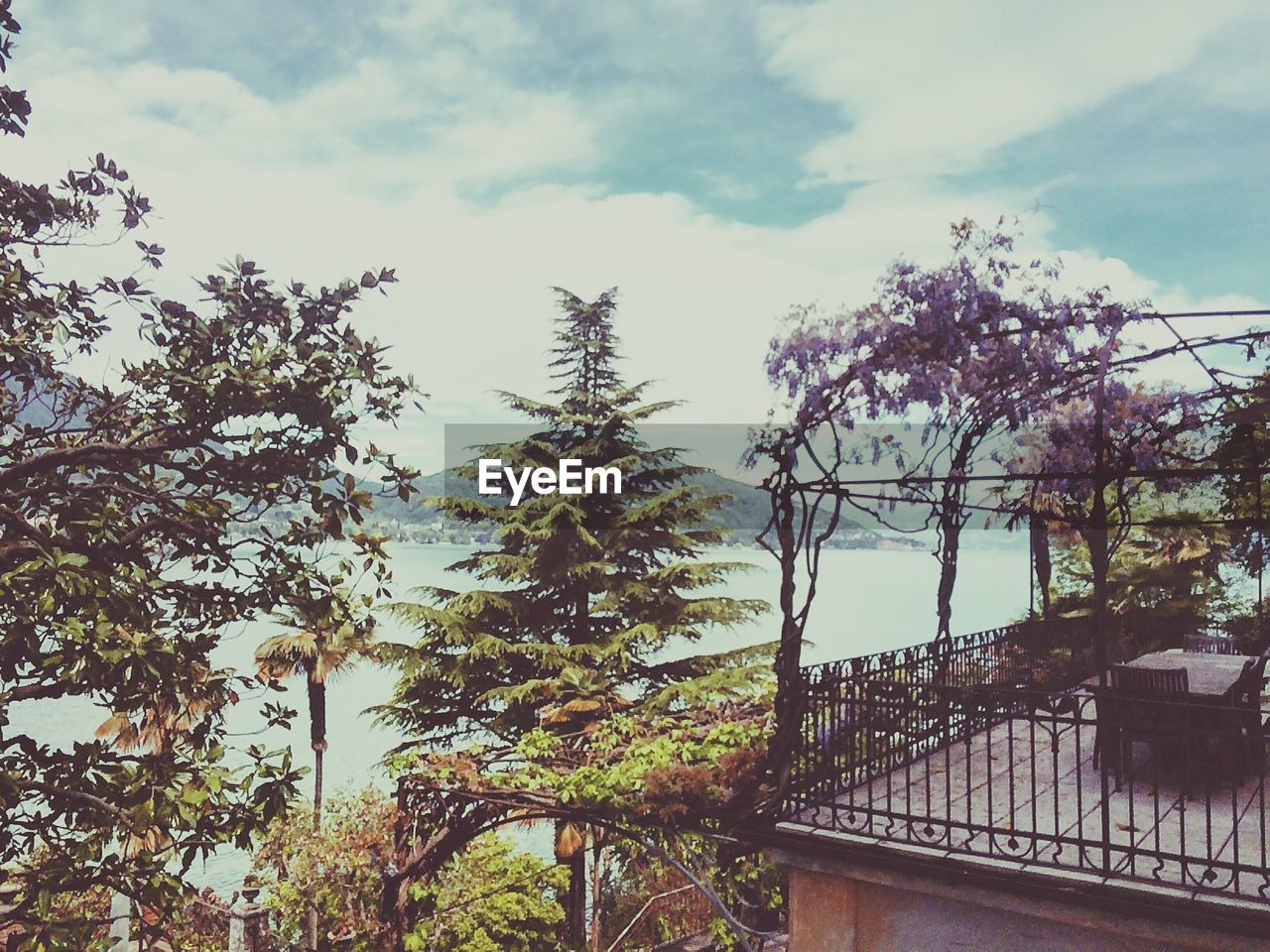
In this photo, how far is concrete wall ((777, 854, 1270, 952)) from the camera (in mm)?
6504

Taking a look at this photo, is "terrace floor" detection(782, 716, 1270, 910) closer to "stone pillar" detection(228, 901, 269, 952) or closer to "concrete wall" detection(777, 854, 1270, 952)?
"concrete wall" detection(777, 854, 1270, 952)

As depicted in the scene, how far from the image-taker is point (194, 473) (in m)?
7.34

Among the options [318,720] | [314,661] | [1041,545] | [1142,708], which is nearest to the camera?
[1142,708]

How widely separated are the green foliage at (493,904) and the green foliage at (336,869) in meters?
A: 1.03

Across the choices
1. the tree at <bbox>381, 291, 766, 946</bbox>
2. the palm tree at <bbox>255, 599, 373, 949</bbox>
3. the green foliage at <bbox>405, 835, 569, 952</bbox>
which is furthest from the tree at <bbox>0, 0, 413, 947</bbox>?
the palm tree at <bbox>255, 599, 373, 949</bbox>

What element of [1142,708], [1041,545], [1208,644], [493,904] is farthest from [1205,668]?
[493,904]

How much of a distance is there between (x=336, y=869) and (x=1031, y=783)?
1189 centimetres

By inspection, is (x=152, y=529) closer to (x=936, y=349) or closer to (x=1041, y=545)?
(x=936, y=349)

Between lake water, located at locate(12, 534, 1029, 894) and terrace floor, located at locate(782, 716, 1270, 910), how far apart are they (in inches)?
62.0

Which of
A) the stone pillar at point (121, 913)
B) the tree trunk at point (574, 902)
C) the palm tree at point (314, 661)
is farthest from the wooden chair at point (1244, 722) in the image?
the palm tree at point (314, 661)

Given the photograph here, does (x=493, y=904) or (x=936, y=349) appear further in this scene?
(x=493, y=904)

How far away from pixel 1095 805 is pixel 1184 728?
193cm

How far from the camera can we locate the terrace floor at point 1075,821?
21.6 feet

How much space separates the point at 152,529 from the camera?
24.4 feet
